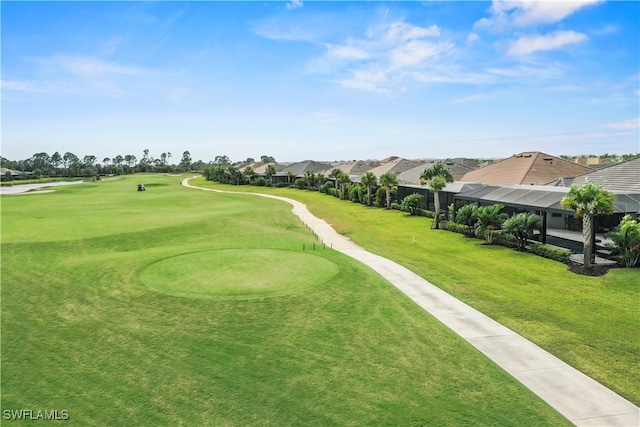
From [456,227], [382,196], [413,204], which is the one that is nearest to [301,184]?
[382,196]

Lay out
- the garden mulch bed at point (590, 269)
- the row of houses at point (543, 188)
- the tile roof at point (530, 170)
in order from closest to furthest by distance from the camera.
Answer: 1. the garden mulch bed at point (590, 269)
2. the row of houses at point (543, 188)
3. the tile roof at point (530, 170)

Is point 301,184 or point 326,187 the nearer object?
point 326,187

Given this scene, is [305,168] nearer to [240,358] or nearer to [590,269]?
[590,269]

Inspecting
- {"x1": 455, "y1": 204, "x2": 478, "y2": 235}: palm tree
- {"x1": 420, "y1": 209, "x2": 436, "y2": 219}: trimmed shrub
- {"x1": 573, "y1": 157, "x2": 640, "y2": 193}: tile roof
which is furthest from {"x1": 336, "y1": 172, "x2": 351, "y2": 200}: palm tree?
{"x1": 573, "y1": 157, "x2": 640, "y2": 193}: tile roof

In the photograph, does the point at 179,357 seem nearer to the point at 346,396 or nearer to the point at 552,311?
the point at 346,396

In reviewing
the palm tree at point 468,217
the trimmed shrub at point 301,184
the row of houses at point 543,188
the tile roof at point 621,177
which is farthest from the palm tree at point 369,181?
the trimmed shrub at point 301,184

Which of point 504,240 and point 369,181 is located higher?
point 369,181

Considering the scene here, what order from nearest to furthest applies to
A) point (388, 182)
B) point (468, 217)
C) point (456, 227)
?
1. point (468, 217)
2. point (456, 227)
3. point (388, 182)

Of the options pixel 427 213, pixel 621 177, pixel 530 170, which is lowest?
pixel 427 213

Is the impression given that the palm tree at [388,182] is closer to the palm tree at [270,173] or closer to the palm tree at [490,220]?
the palm tree at [490,220]
